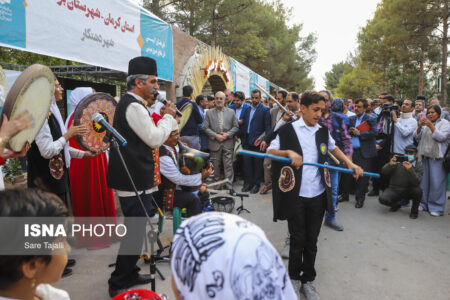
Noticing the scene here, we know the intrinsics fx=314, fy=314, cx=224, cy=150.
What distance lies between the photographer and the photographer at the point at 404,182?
5160 millimetres

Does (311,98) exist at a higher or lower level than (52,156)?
higher

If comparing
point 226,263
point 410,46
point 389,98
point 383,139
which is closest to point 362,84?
point 410,46

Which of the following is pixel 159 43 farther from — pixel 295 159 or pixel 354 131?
pixel 295 159

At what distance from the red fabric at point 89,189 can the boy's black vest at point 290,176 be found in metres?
2.22

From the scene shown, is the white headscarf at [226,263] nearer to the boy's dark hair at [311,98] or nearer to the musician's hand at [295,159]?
the musician's hand at [295,159]

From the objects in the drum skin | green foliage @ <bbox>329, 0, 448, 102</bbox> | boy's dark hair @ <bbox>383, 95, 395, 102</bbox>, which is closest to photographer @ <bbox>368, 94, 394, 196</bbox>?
boy's dark hair @ <bbox>383, 95, 395, 102</bbox>

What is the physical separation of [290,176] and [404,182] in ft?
11.5

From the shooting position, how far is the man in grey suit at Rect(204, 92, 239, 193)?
6.86 m

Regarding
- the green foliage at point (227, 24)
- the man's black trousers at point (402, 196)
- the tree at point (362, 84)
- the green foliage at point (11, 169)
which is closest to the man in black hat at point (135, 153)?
the green foliage at point (11, 169)

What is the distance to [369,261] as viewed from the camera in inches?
139

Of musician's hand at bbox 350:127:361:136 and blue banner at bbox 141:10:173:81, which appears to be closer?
musician's hand at bbox 350:127:361:136

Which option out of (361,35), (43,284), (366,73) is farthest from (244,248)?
(361,35)

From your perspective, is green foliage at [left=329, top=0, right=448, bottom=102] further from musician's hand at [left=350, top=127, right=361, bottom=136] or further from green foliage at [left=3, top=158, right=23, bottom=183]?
green foliage at [left=3, top=158, right=23, bottom=183]

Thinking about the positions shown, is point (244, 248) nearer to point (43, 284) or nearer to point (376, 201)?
point (43, 284)
